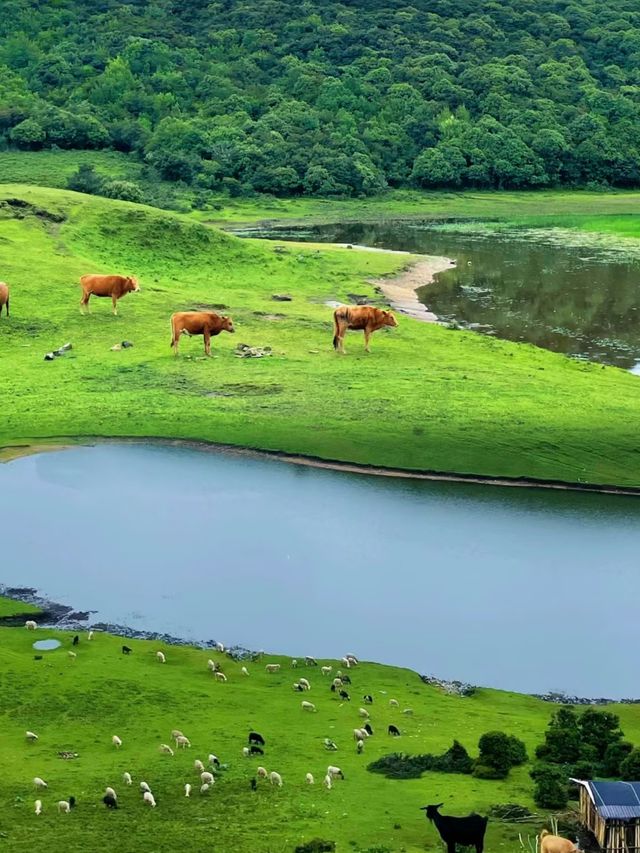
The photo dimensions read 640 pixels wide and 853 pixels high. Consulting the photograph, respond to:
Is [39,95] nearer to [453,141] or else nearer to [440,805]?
[453,141]

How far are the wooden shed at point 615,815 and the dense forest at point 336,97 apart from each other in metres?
128

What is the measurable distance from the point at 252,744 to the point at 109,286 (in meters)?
45.2

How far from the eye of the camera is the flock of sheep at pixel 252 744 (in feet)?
78.8

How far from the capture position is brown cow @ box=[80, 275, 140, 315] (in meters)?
68.9

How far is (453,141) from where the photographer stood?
161000 millimetres

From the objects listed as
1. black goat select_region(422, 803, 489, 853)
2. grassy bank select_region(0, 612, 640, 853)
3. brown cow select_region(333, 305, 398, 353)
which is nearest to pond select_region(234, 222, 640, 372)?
brown cow select_region(333, 305, 398, 353)

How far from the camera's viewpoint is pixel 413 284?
90438 mm

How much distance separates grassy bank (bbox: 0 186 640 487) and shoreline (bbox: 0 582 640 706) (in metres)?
15.8

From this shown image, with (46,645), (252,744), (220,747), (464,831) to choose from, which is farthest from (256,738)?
(46,645)

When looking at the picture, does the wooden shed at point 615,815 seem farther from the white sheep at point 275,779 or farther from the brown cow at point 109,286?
the brown cow at point 109,286

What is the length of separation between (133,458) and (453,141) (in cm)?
11759

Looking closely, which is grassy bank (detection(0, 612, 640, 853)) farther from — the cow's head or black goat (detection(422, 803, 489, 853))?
black goat (detection(422, 803, 489, 853))

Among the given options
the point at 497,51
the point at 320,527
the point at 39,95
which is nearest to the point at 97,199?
the point at 320,527

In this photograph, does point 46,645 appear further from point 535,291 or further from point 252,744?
point 535,291
